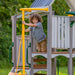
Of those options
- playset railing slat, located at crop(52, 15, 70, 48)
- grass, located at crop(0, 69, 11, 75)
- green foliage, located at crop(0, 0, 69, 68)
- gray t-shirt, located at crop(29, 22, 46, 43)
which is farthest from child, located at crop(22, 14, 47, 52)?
green foliage, located at crop(0, 0, 69, 68)

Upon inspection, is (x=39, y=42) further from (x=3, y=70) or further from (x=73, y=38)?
(x=3, y=70)

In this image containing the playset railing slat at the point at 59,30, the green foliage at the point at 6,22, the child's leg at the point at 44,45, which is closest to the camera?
the playset railing slat at the point at 59,30

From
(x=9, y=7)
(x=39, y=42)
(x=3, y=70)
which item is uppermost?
(x=9, y=7)

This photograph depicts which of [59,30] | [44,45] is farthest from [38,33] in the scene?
[59,30]

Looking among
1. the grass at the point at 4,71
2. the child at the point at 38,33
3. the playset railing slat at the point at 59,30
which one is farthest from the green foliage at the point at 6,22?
the playset railing slat at the point at 59,30

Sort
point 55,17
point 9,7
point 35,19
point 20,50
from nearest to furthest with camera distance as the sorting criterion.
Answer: point 55,17
point 35,19
point 20,50
point 9,7

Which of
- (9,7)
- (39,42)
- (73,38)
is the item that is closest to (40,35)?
(39,42)

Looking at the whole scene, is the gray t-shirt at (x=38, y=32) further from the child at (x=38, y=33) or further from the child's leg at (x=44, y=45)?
the child's leg at (x=44, y=45)

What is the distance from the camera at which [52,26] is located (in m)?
9.63

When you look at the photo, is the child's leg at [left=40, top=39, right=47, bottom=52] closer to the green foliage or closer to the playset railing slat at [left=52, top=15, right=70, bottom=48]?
the playset railing slat at [left=52, top=15, right=70, bottom=48]

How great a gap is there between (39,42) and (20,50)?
1.18 m

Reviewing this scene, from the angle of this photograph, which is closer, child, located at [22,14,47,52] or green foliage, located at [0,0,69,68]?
child, located at [22,14,47,52]

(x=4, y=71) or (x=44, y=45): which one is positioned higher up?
(x=44, y=45)

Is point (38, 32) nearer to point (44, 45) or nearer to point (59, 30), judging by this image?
point (44, 45)
